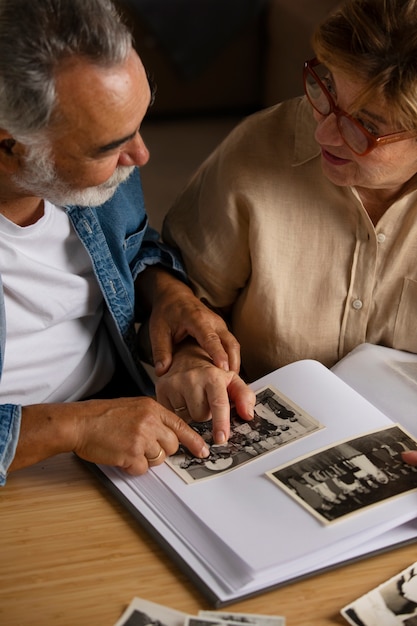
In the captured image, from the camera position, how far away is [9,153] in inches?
48.3

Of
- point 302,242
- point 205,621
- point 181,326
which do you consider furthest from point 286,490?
point 302,242

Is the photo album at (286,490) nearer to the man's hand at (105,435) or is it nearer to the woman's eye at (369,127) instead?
the man's hand at (105,435)

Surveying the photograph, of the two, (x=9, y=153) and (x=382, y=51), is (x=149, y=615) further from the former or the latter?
(x=382, y=51)

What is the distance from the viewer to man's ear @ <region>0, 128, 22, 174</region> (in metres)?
1.20

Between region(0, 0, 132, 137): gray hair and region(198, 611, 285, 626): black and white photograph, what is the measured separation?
640mm

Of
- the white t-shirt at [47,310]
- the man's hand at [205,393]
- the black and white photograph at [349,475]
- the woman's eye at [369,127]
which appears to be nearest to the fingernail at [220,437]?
the man's hand at [205,393]

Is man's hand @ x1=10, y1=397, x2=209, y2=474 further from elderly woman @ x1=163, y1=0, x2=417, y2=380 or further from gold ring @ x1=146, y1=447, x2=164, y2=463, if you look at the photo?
elderly woman @ x1=163, y1=0, x2=417, y2=380

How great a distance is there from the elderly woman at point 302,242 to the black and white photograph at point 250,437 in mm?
299

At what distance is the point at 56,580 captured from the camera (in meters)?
1.03

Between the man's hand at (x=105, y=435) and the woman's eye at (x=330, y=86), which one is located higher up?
the woman's eye at (x=330, y=86)

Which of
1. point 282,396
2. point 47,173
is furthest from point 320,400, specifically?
point 47,173

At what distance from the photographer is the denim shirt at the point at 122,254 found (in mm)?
1471

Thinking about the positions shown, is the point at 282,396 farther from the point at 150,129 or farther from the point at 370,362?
the point at 150,129

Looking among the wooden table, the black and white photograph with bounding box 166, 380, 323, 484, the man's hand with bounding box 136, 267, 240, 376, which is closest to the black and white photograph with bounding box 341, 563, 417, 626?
the wooden table
